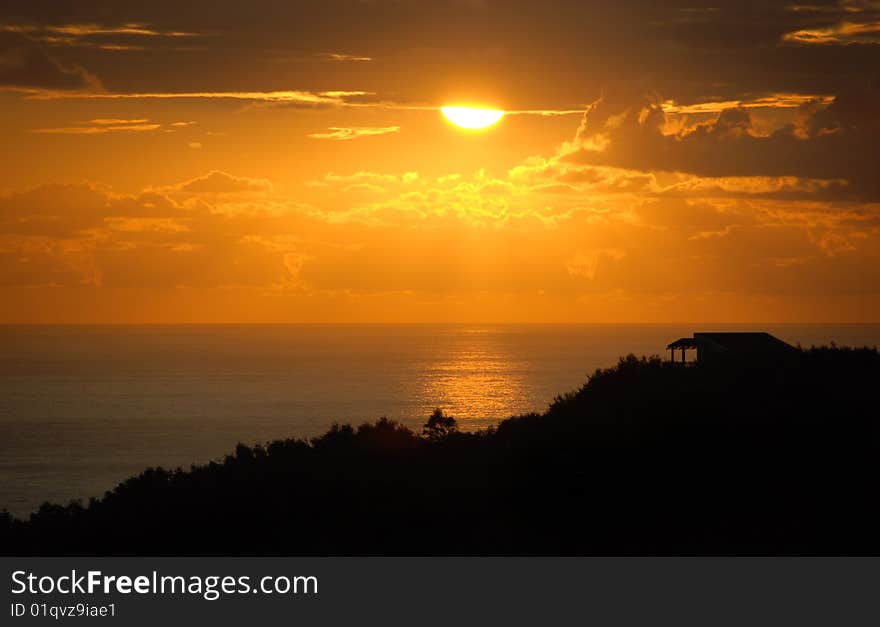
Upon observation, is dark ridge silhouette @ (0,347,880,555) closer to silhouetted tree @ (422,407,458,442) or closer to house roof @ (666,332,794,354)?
silhouetted tree @ (422,407,458,442)

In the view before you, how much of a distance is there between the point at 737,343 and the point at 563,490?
24.0 m

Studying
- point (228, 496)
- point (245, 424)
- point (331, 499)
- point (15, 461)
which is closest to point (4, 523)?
point (228, 496)

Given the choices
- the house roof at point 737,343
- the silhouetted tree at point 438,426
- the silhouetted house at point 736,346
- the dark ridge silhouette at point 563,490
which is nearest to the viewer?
the dark ridge silhouette at point 563,490

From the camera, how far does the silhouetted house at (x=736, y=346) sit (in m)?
59.3

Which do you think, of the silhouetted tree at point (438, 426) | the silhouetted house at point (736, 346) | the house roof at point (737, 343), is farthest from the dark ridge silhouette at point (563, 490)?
the house roof at point (737, 343)

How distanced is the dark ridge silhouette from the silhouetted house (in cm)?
518

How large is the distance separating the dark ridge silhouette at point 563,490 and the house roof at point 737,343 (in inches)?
255

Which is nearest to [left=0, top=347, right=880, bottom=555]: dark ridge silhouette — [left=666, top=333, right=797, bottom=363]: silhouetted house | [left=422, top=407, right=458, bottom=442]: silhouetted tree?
[left=422, top=407, right=458, bottom=442]: silhouetted tree

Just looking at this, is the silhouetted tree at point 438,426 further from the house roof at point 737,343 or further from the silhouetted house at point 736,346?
the house roof at point 737,343

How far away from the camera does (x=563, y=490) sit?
42.2m

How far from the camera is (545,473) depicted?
43.9 m

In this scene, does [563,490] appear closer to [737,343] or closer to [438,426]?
[438,426]

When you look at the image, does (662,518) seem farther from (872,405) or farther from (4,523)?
(4,523)

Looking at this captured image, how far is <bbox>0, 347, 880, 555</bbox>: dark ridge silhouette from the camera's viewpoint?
1518 inches
